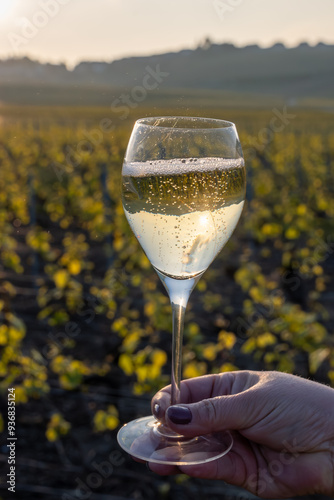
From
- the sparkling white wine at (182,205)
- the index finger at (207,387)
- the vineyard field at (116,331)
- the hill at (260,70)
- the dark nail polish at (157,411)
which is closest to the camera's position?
the sparkling white wine at (182,205)

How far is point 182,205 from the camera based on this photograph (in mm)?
1350

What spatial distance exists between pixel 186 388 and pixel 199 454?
350 millimetres

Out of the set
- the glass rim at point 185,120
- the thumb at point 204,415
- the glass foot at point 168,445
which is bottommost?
the glass foot at point 168,445

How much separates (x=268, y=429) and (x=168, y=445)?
0.95 feet

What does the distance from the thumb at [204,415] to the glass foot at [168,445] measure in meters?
0.07

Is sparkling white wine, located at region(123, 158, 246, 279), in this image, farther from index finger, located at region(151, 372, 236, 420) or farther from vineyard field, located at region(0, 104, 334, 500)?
index finger, located at region(151, 372, 236, 420)

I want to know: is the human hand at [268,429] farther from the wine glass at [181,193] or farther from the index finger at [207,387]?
the wine glass at [181,193]

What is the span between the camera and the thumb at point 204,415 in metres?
1.50

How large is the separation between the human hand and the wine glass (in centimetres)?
14

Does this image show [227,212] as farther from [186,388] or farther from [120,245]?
[120,245]

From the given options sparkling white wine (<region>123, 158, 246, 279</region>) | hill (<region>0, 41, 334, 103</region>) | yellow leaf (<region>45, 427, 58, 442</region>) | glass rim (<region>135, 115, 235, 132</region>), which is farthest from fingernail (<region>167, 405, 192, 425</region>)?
hill (<region>0, 41, 334, 103</region>)

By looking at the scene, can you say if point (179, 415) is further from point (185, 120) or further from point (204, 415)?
point (185, 120)

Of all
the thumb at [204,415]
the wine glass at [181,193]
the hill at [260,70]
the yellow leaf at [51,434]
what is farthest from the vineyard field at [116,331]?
the hill at [260,70]

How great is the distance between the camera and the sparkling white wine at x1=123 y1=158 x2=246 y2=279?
4.44 feet
